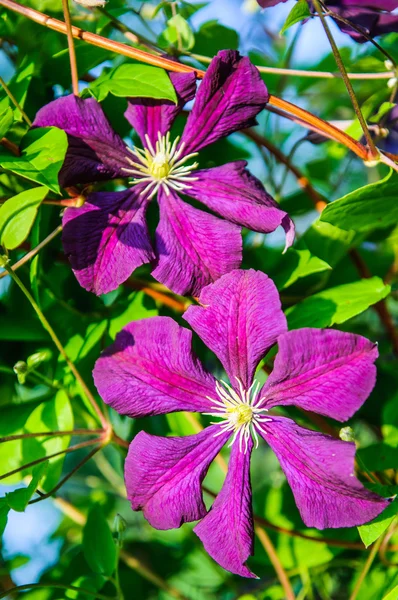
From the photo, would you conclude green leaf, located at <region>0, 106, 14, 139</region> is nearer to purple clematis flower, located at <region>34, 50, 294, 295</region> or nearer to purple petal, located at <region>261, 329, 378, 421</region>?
purple clematis flower, located at <region>34, 50, 294, 295</region>

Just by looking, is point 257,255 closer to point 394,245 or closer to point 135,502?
point 394,245

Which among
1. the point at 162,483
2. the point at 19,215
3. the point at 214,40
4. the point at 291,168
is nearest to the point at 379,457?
the point at 162,483

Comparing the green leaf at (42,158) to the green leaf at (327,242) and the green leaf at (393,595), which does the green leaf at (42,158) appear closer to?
the green leaf at (327,242)

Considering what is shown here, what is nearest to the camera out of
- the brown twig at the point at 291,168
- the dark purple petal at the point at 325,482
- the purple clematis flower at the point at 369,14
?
the dark purple petal at the point at 325,482

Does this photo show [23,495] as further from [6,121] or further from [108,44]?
[108,44]

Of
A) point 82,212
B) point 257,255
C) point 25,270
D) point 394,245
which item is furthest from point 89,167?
point 394,245

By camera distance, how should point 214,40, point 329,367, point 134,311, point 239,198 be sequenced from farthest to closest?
point 214,40
point 134,311
point 239,198
point 329,367

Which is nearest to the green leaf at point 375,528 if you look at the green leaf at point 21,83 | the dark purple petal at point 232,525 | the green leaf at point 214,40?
the dark purple petal at point 232,525
